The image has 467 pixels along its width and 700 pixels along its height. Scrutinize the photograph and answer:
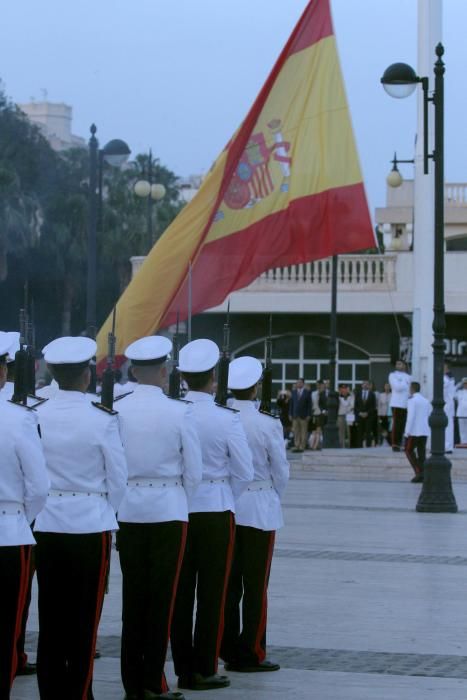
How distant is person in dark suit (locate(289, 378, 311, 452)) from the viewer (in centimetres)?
3631

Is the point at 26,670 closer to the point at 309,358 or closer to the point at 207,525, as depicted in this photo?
the point at 207,525

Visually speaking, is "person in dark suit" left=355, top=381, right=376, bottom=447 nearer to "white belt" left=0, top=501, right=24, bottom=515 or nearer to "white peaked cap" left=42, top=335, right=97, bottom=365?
"white peaked cap" left=42, top=335, right=97, bottom=365

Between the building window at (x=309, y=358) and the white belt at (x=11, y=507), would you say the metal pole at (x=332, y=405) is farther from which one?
the white belt at (x=11, y=507)

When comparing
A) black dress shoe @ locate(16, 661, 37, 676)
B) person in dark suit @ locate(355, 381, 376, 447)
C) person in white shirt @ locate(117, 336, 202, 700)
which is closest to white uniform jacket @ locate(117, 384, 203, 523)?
person in white shirt @ locate(117, 336, 202, 700)

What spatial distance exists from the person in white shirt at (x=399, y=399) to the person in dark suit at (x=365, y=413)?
18.4ft

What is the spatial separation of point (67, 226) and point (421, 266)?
126ft

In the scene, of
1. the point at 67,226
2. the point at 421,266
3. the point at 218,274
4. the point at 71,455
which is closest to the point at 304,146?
the point at 218,274

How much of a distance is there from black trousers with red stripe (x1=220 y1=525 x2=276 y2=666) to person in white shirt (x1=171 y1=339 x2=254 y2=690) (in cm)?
41

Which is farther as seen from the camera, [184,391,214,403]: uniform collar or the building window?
the building window

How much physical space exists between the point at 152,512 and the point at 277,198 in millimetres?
13936

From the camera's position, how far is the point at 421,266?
35344 millimetres

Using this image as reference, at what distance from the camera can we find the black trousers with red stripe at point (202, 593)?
28.9 feet

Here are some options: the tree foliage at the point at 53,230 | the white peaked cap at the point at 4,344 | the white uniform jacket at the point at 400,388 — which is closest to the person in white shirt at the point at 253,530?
the white peaked cap at the point at 4,344

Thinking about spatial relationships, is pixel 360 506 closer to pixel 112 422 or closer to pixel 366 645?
pixel 366 645
